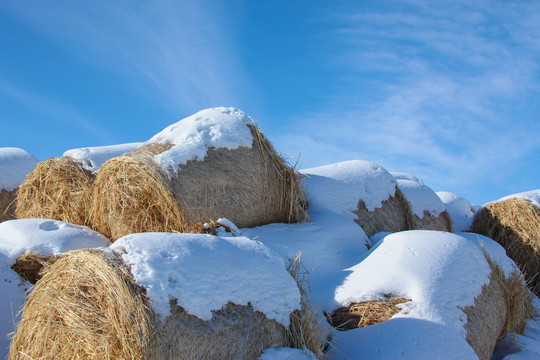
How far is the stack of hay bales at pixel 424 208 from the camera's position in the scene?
6008 mm

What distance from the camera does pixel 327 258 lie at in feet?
13.6

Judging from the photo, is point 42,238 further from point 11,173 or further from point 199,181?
point 11,173

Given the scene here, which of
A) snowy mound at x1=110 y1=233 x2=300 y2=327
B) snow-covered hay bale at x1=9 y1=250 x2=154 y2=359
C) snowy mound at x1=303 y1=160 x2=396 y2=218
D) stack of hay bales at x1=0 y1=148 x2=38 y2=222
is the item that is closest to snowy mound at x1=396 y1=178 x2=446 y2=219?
snowy mound at x1=303 y1=160 x2=396 y2=218

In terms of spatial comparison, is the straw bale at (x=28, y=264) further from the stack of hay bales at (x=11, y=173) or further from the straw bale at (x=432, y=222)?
the straw bale at (x=432, y=222)

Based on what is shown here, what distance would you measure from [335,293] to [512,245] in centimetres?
371

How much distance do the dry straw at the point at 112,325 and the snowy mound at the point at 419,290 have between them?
780 mm

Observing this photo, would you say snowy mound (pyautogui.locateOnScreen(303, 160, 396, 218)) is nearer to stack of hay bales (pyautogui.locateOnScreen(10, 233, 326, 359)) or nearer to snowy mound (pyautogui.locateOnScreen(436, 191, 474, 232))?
snowy mound (pyautogui.locateOnScreen(436, 191, 474, 232))

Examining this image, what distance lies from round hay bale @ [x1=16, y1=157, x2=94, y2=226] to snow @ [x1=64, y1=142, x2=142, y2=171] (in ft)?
0.33

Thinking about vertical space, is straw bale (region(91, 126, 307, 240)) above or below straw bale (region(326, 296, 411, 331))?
above

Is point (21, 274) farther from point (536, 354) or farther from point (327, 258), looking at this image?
point (536, 354)

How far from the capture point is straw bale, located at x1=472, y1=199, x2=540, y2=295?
19.6ft

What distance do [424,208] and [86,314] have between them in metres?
4.87

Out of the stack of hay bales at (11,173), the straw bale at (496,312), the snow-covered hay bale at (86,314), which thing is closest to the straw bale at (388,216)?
the straw bale at (496,312)

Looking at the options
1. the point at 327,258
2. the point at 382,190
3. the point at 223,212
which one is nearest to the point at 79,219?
the point at 223,212
